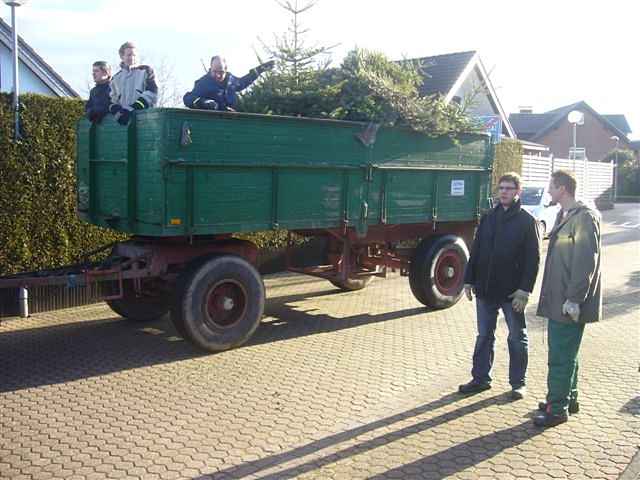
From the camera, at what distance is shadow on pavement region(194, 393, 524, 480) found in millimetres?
4449

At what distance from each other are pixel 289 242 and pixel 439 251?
2042 mm

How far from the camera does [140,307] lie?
8305 mm

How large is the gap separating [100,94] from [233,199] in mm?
2028

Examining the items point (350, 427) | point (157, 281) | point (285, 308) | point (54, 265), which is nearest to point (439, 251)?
point (285, 308)

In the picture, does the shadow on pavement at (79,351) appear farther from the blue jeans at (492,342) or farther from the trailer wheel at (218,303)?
the blue jeans at (492,342)

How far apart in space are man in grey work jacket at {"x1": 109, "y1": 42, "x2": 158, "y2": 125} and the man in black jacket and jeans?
3714 mm

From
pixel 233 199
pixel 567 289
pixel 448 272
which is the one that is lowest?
pixel 448 272

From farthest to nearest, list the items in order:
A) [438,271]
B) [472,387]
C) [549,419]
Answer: [438,271] → [472,387] → [549,419]

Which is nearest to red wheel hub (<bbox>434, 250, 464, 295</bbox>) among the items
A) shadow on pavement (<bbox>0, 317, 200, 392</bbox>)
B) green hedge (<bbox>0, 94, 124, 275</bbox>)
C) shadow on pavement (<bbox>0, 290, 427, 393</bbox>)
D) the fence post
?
shadow on pavement (<bbox>0, 290, 427, 393</bbox>)

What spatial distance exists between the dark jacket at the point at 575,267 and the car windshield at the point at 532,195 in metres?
13.8

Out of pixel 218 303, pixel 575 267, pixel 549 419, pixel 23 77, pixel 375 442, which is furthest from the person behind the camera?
pixel 23 77

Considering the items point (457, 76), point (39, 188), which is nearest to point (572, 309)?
point (39, 188)

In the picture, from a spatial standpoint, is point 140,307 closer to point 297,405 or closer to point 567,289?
point 297,405

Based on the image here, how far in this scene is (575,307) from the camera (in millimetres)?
5059
